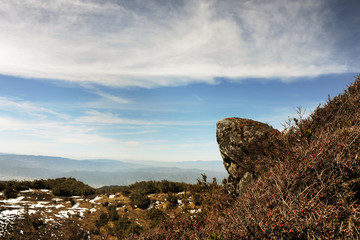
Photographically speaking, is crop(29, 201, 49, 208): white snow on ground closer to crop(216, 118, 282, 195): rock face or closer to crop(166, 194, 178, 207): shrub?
crop(166, 194, 178, 207): shrub

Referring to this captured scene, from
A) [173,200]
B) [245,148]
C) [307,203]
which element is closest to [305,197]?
[307,203]

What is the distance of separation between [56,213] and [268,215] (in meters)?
13.6

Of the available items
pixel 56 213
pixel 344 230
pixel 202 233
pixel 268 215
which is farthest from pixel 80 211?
pixel 344 230

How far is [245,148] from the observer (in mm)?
9203

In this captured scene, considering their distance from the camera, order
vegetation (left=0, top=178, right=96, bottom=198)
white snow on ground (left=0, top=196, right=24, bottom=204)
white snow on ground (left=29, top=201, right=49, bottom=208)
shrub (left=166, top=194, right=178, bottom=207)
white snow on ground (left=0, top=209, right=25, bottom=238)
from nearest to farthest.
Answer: white snow on ground (left=0, top=209, right=25, bottom=238), white snow on ground (left=0, top=196, right=24, bottom=204), white snow on ground (left=29, top=201, right=49, bottom=208), shrub (left=166, top=194, right=178, bottom=207), vegetation (left=0, top=178, right=96, bottom=198)

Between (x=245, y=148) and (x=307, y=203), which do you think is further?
(x=245, y=148)

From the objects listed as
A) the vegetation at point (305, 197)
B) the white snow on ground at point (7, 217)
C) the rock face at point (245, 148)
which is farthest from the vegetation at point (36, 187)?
the rock face at point (245, 148)

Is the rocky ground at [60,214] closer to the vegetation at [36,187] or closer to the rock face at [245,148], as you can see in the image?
the vegetation at [36,187]

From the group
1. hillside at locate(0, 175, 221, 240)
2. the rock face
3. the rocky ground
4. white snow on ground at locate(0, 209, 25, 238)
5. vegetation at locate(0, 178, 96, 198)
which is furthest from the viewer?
vegetation at locate(0, 178, 96, 198)

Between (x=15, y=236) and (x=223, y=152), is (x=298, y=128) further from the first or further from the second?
(x=15, y=236)

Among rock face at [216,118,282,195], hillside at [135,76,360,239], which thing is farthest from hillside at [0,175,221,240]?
hillside at [135,76,360,239]

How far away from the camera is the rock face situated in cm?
827

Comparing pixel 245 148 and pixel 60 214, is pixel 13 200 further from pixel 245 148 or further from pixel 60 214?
pixel 245 148

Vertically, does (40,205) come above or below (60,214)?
above
